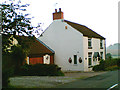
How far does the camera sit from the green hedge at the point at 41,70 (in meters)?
17.4

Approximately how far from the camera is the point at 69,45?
2742cm

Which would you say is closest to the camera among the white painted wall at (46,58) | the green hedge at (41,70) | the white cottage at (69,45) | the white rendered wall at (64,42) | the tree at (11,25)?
the tree at (11,25)

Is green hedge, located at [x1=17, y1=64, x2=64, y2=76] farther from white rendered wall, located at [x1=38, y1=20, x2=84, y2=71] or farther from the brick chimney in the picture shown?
the brick chimney

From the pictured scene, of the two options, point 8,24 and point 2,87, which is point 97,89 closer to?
point 2,87

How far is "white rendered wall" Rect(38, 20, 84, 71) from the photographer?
86.7 feet

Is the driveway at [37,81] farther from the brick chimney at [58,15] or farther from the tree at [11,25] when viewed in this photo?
the brick chimney at [58,15]

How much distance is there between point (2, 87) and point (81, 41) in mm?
17913

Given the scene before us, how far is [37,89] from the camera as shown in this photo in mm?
10508

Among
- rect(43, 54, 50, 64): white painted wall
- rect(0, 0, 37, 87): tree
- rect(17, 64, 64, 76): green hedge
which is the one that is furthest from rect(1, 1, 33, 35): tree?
rect(43, 54, 50, 64): white painted wall

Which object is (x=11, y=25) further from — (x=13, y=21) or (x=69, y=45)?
(x=69, y=45)

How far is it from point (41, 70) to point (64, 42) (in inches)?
434

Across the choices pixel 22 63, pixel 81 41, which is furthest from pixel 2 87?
pixel 81 41

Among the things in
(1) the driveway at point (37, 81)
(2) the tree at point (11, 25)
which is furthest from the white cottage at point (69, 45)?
(2) the tree at point (11, 25)

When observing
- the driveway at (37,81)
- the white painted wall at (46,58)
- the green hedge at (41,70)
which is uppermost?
the white painted wall at (46,58)
